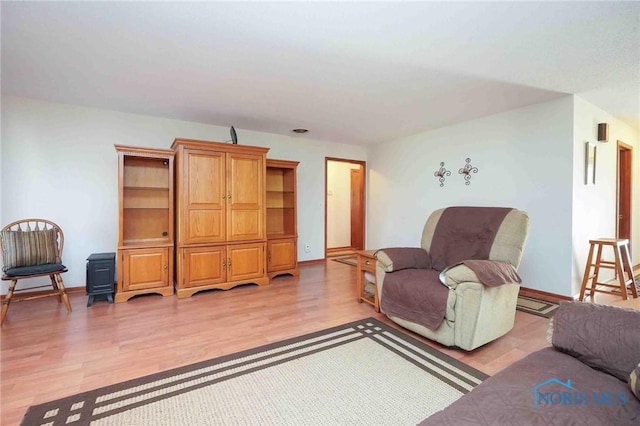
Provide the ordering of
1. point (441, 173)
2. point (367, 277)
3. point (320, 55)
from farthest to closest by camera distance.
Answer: point (441, 173), point (367, 277), point (320, 55)

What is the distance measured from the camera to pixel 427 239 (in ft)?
10.2

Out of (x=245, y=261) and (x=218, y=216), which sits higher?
(x=218, y=216)

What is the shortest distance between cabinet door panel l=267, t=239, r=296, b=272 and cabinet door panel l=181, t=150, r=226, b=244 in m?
0.86

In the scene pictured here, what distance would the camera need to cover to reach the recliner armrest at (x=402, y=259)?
271 centimetres

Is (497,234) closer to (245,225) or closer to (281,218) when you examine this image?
(245,225)

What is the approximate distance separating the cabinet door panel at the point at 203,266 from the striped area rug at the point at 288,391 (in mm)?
1704

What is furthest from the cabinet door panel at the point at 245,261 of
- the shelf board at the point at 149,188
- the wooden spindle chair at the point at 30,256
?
the wooden spindle chair at the point at 30,256

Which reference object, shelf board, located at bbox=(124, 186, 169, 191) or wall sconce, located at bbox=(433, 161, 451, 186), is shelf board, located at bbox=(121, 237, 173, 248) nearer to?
shelf board, located at bbox=(124, 186, 169, 191)

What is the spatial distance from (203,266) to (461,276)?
2915 mm

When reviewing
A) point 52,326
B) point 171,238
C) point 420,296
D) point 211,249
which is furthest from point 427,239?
point 52,326

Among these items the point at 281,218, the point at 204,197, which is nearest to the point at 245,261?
the point at 204,197

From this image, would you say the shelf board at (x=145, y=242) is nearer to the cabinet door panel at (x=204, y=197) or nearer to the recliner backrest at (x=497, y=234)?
the cabinet door panel at (x=204, y=197)

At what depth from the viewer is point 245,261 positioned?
3.89 meters

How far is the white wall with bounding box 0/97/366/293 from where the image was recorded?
3.28 m
